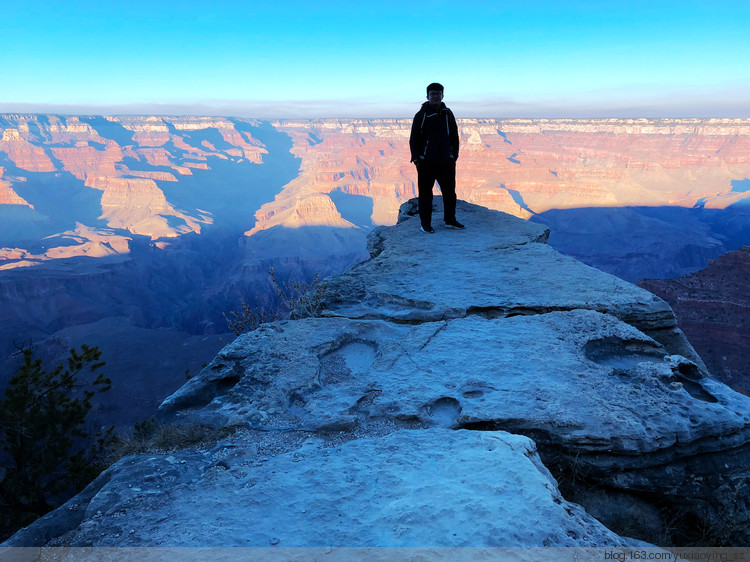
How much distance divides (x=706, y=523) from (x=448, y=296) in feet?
7.19

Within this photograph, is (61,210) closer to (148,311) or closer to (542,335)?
(148,311)

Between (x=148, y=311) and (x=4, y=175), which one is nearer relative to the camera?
(x=148, y=311)

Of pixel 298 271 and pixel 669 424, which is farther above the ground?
pixel 669 424

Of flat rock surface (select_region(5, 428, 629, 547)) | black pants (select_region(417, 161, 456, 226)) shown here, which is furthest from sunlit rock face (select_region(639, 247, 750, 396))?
flat rock surface (select_region(5, 428, 629, 547))

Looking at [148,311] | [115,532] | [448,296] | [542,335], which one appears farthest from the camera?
[148,311]

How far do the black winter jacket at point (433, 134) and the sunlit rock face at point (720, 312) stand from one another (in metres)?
19.8

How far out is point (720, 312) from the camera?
21328 mm

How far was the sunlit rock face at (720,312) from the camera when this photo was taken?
66.5ft

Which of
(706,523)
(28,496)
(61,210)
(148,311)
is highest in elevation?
(706,523)

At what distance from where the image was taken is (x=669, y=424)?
214 centimetres

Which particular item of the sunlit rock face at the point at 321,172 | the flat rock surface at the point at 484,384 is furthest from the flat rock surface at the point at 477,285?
the sunlit rock face at the point at 321,172

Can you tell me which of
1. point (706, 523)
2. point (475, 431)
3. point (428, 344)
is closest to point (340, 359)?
point (428, 344)

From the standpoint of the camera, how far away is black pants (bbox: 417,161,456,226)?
5418 mm

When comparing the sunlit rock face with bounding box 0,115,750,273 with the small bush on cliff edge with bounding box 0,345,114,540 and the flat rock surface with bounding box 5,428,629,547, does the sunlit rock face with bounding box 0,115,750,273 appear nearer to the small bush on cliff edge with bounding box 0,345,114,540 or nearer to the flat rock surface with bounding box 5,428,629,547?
the small bush on cliff edge with bounding box 0,345,114,540
